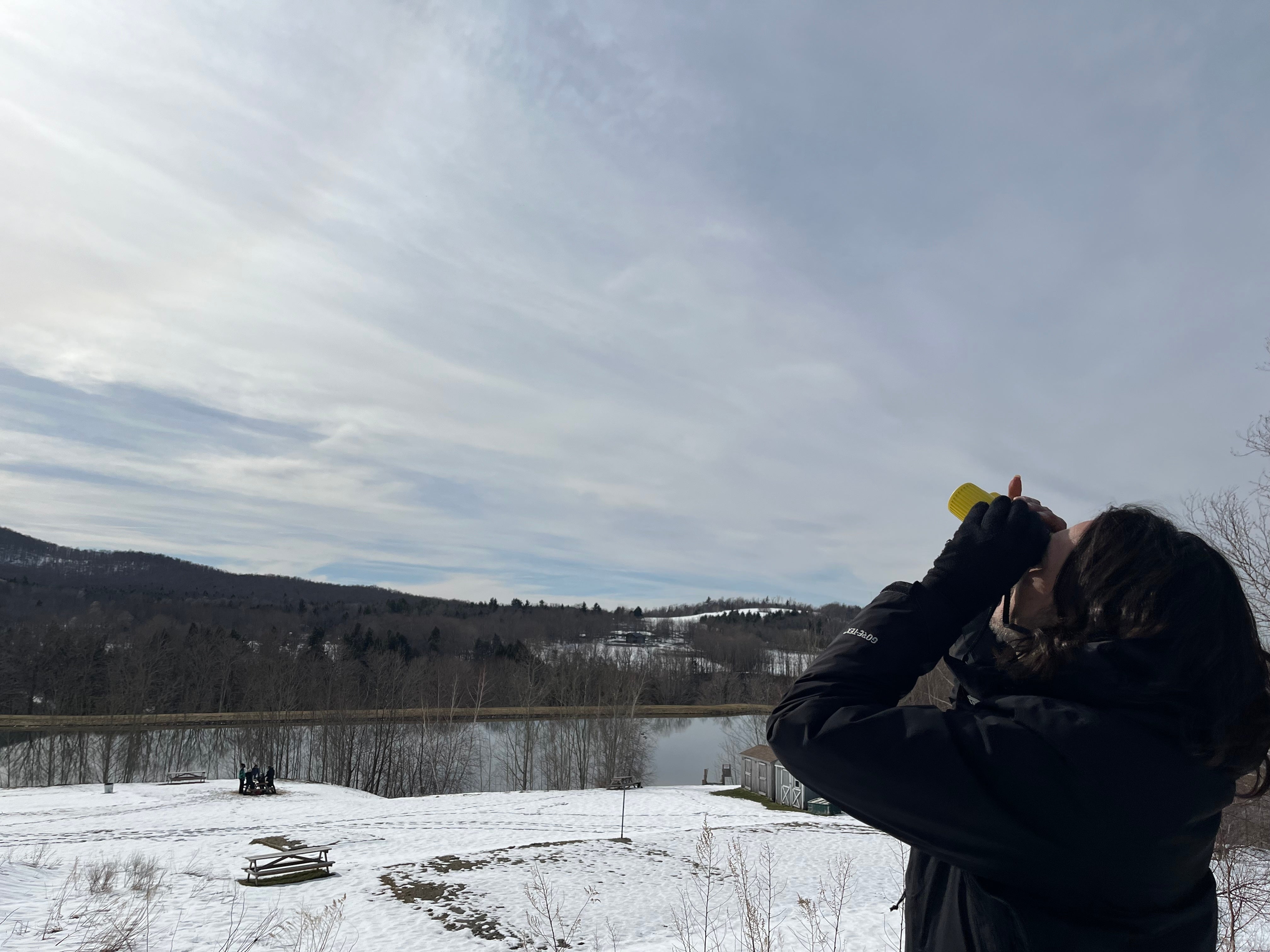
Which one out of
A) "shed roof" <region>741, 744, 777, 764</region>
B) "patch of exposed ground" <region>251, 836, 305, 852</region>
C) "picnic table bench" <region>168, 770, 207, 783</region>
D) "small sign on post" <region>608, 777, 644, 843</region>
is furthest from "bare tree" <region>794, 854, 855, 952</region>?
"picnic table bench" <region>168, 770, 207, 783</region>

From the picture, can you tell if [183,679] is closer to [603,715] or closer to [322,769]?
[322,769]

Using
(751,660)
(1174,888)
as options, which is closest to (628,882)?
(1174,888)

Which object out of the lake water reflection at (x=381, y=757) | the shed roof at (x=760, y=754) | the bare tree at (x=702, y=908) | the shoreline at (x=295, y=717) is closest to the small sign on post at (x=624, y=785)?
the lake water reflection at (x=381, y=757)

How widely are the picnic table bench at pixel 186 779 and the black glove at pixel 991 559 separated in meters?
41.1

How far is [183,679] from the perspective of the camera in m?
63.7

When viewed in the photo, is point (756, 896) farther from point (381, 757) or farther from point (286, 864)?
point (381, 757)

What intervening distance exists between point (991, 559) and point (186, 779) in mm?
42957

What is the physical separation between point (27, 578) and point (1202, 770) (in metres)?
198

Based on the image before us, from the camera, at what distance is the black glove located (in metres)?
1.32

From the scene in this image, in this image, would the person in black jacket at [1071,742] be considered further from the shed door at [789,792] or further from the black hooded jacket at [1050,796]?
the shed door at [789,792]

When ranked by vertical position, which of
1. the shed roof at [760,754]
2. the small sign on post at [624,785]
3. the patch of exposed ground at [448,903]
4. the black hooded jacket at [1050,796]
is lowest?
the small sign on post at [624,785]

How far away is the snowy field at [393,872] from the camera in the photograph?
10336 mm

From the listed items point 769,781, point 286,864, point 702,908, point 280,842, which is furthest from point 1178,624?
point 769,781

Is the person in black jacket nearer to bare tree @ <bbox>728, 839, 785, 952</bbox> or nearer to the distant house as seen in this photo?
bare tree @ <bbox>728, 839, 785, 952</bbox>
